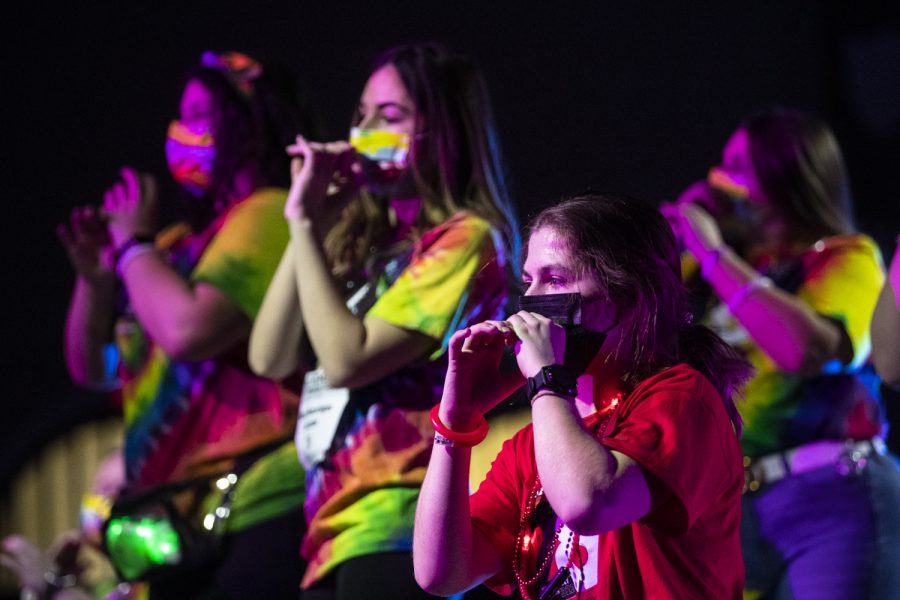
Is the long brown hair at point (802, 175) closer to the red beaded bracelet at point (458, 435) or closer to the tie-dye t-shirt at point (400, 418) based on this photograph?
the tie-dye t-shirt at point (400, 418)

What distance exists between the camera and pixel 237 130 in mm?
2742

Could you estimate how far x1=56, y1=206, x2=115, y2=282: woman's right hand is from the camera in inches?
118

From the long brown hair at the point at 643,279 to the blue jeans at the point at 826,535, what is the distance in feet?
2.44

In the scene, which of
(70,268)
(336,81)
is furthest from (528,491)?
(70,268)

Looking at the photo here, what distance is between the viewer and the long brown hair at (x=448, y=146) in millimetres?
2361

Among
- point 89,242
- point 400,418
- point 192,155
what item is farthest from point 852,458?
point 89,242

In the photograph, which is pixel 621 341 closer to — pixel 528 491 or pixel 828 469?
pixel 528 491

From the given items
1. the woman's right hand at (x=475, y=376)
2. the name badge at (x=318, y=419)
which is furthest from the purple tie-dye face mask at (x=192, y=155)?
the woman's right hand at (x=475, y=376)

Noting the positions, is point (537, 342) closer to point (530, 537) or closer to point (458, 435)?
point (458, 435)

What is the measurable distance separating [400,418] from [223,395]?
1.73 ft

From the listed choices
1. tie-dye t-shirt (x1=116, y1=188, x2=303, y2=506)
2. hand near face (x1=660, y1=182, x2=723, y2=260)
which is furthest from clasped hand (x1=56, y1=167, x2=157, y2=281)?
hand near face (x1=660, y1=182, x2=723, y2=260)

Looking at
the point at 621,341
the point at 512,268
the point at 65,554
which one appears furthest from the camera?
the point at 65,554

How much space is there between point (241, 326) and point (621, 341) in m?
1.08

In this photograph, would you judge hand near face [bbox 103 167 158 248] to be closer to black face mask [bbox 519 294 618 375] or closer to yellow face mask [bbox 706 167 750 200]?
yellow face mask [bbox 706 167 750 200]
